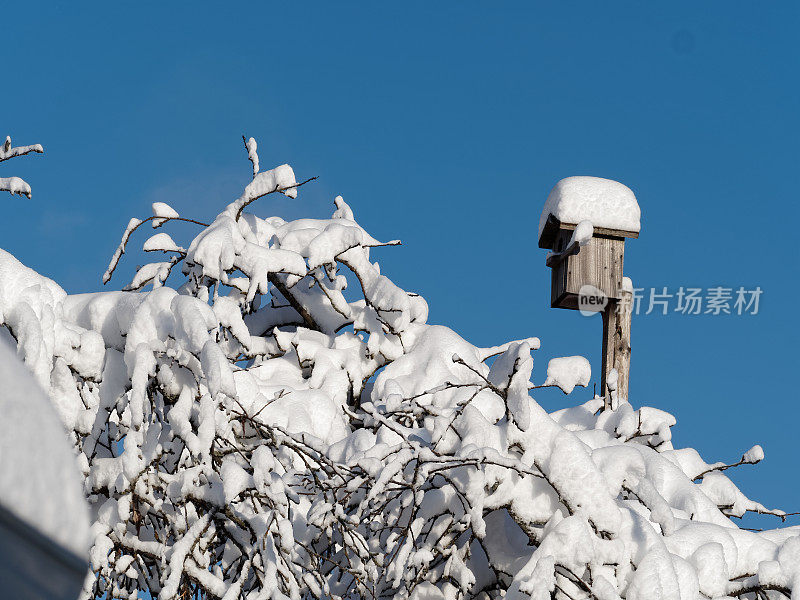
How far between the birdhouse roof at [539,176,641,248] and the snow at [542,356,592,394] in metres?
1.41

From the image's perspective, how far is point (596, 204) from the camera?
6.50 m

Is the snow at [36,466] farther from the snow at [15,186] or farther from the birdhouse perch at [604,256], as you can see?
the birdhouse perch at [604,256]

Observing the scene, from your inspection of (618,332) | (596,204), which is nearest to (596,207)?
(596,204)

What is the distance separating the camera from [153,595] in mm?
4137

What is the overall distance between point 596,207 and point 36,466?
20.4ft

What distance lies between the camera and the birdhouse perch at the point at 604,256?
21.2 ft

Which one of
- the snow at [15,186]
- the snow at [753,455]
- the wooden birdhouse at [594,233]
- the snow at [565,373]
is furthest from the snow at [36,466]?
the wooden birdhouse at [594,233]

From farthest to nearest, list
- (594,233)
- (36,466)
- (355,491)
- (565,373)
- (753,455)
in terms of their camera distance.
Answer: (594,233) < (565,373) < (753,455) < (355,491) < (36,466)

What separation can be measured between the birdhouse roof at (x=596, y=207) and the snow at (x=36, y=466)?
239 inches

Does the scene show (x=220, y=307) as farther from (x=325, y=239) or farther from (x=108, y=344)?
(x=325, y=239)

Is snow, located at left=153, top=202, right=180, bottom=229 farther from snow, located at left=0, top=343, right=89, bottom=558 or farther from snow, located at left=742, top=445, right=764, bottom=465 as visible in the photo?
snow, located at left=0, top=343, right=89, bottom=558

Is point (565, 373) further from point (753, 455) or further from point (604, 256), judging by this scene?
point (604, 256)

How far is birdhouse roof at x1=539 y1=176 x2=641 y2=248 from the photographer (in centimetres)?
645

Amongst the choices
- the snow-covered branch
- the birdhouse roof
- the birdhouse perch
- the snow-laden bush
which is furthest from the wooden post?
the snow-covered branch
